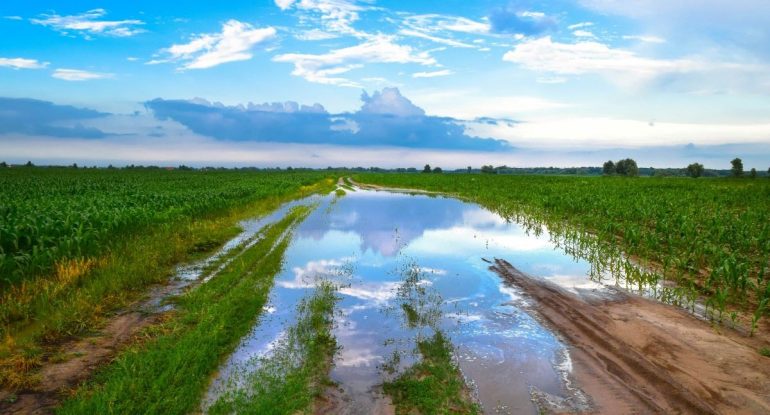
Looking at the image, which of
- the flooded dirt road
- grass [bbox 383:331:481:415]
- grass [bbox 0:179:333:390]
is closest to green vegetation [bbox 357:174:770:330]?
the flooded dirt road

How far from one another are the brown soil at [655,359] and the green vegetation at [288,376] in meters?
3.35

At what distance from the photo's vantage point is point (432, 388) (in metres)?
5.68

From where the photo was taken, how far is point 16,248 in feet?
32.4

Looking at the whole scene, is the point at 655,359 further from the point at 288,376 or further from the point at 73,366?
the point at 73,366

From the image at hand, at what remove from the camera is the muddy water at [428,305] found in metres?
6.17

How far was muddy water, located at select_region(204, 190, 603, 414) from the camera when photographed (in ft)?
20.2

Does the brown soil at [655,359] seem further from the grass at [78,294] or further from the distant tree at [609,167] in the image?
the distant tree at [609,167]

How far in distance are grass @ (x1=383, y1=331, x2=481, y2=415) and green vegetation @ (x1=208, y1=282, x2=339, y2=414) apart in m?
1.02

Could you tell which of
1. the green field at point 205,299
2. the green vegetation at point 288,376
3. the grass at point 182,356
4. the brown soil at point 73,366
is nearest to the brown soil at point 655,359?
the green field at point 205,299

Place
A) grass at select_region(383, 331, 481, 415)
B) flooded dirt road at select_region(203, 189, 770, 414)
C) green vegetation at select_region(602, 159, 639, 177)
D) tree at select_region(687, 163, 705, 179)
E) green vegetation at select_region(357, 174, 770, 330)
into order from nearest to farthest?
grass at select_region(383, 331, 481, 415) < flooded dirt road at select_region(203, 189, 770, 414) < green vegetation at select_region(357, 174, 770, 330) < tree at select_region(687, 163, 705, 179) < green vegetation at select_region(602, 159, 639, 177)

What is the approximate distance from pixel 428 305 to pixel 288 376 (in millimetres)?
4093

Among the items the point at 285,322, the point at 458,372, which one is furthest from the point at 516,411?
the point at 285,322

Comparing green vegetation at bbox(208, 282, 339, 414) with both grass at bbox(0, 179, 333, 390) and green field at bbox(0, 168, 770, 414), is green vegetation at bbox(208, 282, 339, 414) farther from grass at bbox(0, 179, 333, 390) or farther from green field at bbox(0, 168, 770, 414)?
grass at bbox(0, 179, 333, 390)

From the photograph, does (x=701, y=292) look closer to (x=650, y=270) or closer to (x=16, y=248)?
(x=650, y=270)
